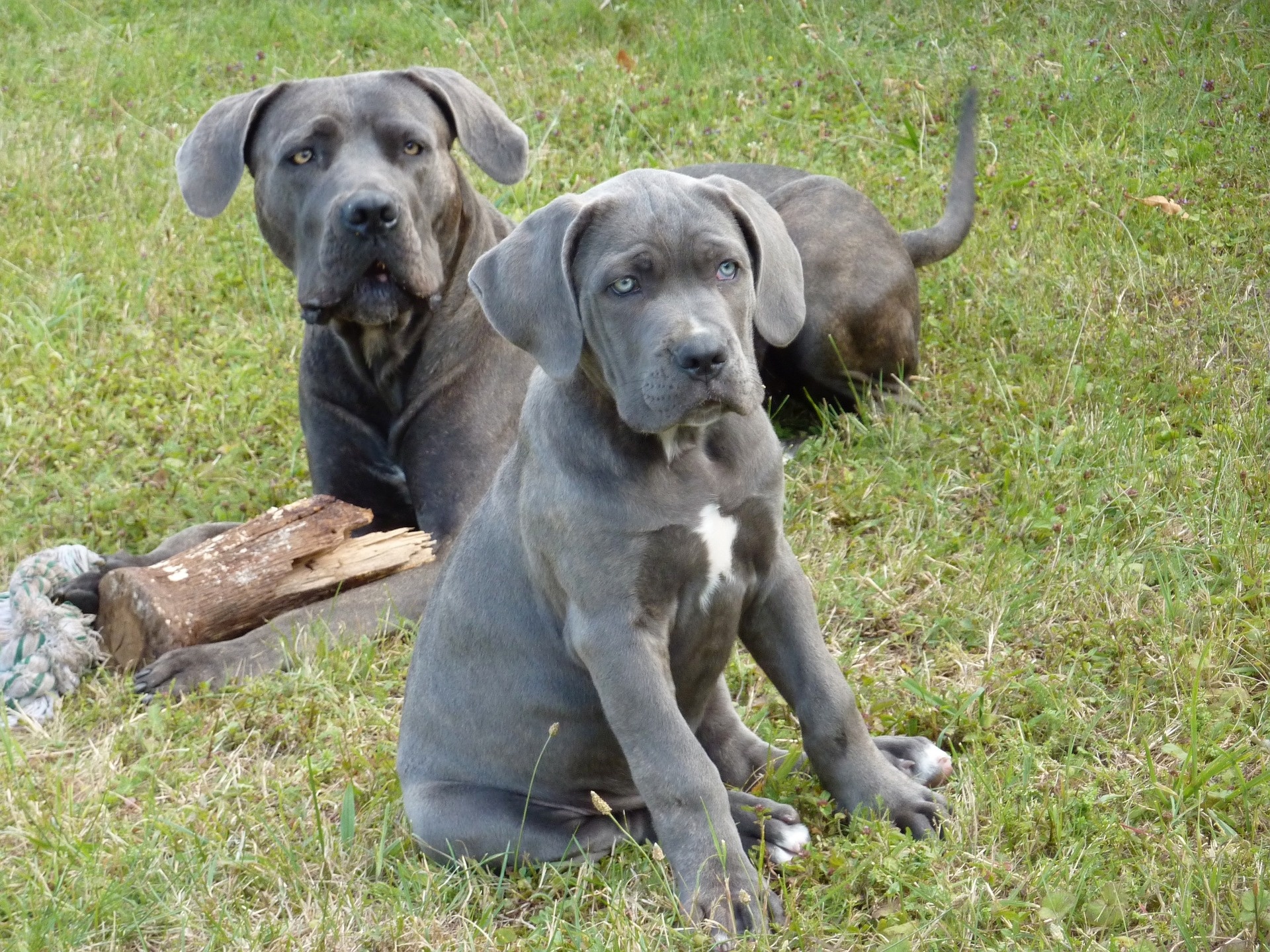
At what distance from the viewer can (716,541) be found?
3.33 metres

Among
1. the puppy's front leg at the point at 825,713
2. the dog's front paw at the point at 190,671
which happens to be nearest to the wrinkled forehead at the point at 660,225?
the puppy's front leg at the point at 825,713

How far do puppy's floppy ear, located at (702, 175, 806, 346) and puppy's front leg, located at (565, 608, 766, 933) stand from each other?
796 millimetres

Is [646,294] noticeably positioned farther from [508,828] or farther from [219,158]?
[219,158]

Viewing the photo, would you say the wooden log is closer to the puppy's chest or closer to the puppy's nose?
the puppy's chest

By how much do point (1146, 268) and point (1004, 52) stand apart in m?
2.35

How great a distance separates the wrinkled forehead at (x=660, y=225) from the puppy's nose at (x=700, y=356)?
222 millimetres

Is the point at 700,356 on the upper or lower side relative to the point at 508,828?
upper

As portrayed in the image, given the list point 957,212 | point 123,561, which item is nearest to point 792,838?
point 123,561

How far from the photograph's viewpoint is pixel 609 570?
3.24 metres

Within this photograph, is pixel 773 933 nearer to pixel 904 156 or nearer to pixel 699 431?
pixel 699 431

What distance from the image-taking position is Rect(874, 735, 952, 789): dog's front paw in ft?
11.9

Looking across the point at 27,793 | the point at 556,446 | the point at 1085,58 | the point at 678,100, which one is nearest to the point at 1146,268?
the point at 1085,58

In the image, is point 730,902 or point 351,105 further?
point 351,105

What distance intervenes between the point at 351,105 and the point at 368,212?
1.74 ft
